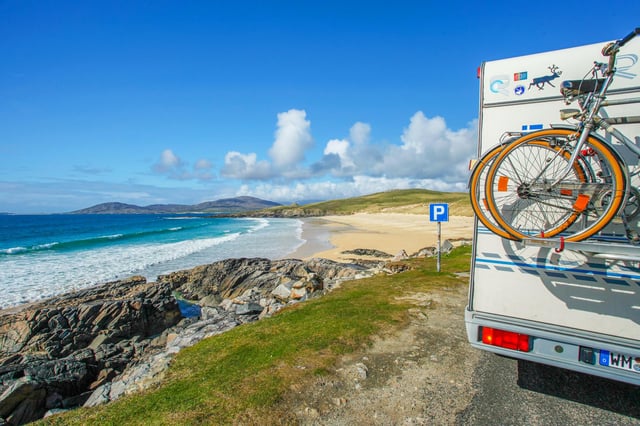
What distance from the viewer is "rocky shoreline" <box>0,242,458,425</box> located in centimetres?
630

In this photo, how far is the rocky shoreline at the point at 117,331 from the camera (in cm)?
630

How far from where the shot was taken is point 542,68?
448 cm

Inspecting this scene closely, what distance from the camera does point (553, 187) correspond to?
3885 millimetres

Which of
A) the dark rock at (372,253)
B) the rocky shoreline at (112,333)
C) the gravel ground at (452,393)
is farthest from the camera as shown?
the dark rock at (372,253)

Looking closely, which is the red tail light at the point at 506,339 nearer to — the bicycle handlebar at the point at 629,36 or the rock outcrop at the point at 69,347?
the bicycle handlebar at the point at 629,36

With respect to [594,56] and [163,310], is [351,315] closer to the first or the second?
[594,56]

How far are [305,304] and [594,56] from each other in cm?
798

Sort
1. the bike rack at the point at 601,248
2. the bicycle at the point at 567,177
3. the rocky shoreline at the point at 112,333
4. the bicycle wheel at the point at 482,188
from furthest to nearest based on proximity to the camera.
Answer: the rocky shoreline at the point at 112,333 → the bicycle wheel at the point at 482,188 → the bicycle at the point at 567,177 → the bike rack at the point at 601,248

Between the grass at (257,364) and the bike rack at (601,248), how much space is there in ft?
12.4

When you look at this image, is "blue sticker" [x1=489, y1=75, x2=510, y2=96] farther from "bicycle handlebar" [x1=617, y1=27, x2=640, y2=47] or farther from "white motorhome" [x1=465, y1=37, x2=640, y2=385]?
"bicycle handlebar" [x1=617, y1=27, x2=640, y2=47]

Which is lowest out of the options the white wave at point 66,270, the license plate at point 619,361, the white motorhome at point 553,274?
the white wave at point 66,270

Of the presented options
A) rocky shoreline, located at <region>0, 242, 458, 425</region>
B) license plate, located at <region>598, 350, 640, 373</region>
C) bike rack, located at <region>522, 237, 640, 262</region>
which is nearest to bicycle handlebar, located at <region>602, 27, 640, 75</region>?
bike rack, located at <region>522, 237, 640, 262</region>

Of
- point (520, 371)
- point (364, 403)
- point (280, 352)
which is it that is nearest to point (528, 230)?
point (520, 371)

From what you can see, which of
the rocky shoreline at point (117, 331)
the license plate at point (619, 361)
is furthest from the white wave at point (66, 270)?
the license plate at point (619, 361)
